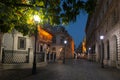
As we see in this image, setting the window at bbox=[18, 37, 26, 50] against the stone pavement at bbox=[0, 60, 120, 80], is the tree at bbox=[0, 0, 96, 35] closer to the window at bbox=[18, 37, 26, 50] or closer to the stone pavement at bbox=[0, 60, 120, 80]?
the stone pavement at bbox=[0, 60, 120, 80]

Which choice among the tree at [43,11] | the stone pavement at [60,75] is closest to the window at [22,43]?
the stone pavement at [60,75]

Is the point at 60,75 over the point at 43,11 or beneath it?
beneath

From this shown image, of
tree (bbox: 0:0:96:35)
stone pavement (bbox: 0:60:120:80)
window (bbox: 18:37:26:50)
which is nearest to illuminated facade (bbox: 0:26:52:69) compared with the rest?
window (bbox: 18:37:26:50)

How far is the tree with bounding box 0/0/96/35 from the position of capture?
9.58 metres

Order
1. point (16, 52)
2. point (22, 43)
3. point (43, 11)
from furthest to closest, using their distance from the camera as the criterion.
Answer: point (22, 43) → point (16, 52) → point (43, 11)

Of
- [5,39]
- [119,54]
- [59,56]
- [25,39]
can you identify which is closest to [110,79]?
[119,54]

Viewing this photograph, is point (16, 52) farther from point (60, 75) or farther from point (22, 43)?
point (60, 75)

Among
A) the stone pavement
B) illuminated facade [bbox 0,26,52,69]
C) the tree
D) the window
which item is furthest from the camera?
the window

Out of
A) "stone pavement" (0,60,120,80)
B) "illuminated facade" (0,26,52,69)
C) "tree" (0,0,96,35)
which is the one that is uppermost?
"tree" (0,0,96,35)

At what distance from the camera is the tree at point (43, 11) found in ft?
31.4

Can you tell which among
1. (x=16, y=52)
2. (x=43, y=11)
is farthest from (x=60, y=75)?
(x=16, y=52)

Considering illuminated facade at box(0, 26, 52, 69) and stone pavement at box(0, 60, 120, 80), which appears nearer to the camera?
stone pavement at box(0, 60, 120, 80)

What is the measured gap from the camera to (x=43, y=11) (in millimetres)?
12289

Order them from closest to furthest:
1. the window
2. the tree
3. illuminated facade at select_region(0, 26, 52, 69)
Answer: the tree < illuminated facade at select_region(0, 26, 52, 69) < the window
